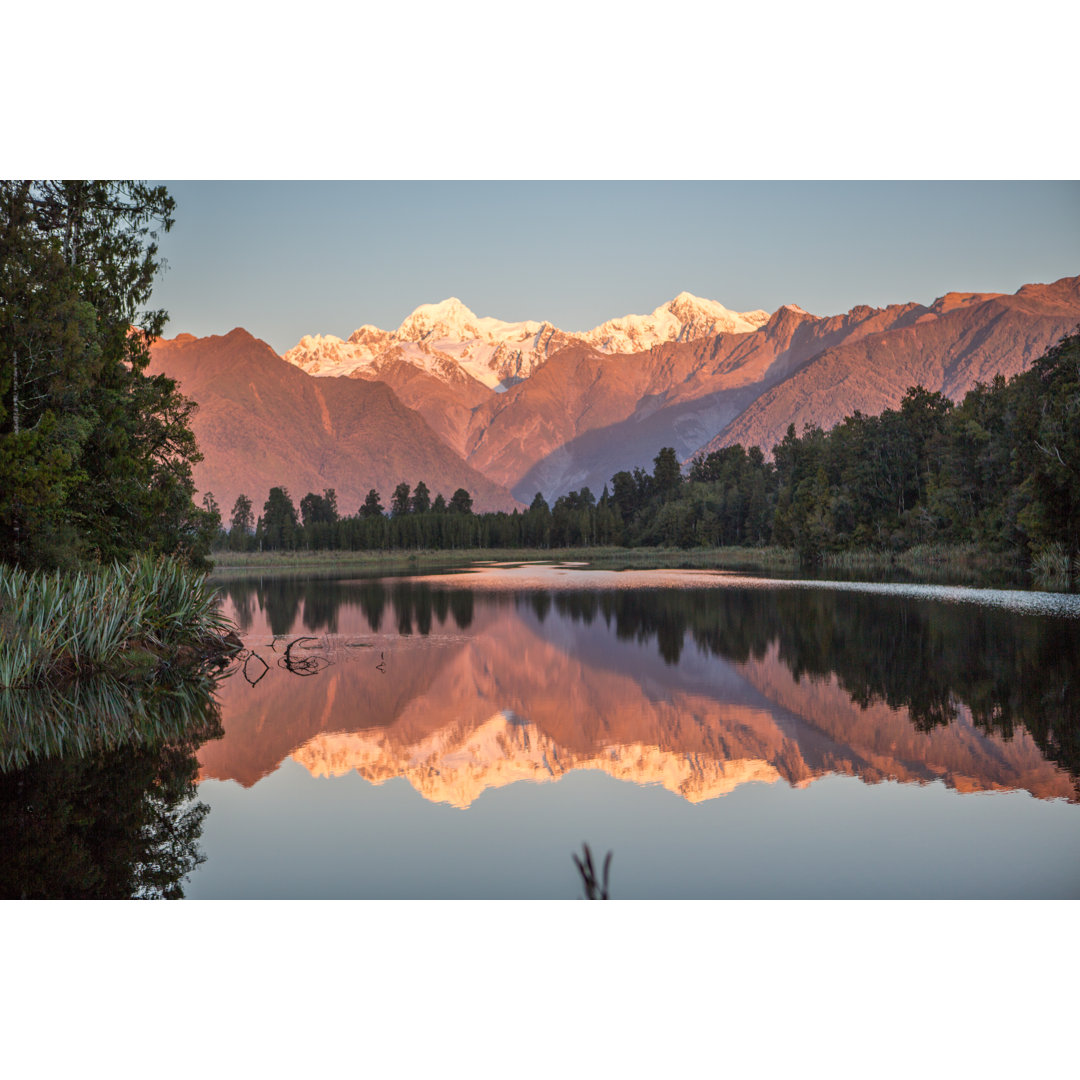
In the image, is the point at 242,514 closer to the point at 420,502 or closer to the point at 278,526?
the point at 278,526

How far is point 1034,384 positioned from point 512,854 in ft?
120

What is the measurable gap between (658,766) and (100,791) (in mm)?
5314

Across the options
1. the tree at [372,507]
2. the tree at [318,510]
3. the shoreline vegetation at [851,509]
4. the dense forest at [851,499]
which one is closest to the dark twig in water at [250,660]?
the dense forest at [851,499]

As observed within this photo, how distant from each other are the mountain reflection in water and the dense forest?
440 inches

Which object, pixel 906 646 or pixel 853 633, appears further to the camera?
pixel 853 633

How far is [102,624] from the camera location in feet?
44.3

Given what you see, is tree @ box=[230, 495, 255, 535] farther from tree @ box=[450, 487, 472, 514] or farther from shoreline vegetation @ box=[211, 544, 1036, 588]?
tree @ box=[450, 487, 472, 514]

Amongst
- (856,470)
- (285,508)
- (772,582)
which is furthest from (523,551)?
(772,582)

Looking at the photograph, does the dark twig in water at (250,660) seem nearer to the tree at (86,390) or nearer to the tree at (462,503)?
the tree at (86,390)

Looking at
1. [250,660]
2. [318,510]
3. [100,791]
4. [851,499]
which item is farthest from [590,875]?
[318,510]

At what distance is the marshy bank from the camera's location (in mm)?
12531

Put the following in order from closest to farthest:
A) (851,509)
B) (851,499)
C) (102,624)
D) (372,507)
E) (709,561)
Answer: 1. (102,624)
2. (851,509)
3. (851,499)
4. (709,561)
5. (372,507)

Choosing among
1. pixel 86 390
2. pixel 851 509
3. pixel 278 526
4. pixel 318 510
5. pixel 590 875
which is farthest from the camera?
pixel 318 510
